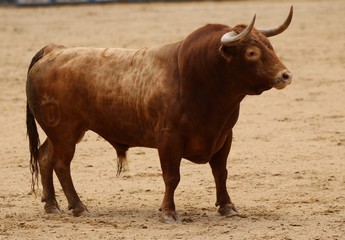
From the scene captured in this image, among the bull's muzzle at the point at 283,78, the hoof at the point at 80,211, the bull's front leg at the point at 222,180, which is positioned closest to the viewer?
the bull's muzzle at the point at 283,78

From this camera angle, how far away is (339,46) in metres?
19.5

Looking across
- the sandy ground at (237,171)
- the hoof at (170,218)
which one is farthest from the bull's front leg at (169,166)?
the sandy ground at (237,171)

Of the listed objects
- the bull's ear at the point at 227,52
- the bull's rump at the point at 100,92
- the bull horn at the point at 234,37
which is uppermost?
the bull horn at the point at 234,37

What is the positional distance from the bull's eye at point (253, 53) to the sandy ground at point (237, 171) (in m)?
1.31

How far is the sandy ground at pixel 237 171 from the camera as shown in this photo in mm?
9414

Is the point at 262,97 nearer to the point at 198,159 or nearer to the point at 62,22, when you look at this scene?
the point at 198,159

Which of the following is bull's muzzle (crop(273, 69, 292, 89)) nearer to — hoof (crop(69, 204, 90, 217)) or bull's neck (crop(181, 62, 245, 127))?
bull's neck (crop(181, 62, 245, 127))

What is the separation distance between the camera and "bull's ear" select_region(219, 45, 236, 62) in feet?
30.9

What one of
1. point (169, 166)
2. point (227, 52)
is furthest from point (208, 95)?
point (169, 166)

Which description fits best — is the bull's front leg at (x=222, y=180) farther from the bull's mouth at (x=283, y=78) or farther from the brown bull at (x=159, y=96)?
the bull's mouth at (x=283, y=78)

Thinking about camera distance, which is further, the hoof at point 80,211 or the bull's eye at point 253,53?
the hoof at point 80,211

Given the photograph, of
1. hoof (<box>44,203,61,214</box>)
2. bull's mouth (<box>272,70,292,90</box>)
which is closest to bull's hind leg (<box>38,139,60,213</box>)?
hoof (<box>44,203,61,214</box>)

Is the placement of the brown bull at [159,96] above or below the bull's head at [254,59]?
below

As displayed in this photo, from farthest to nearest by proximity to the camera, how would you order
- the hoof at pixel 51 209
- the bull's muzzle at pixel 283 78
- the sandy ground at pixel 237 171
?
the hoof at pixel 51 209 < the sandy ground at pixel 237 171 < the bull's muzzle at pixel 283 78
